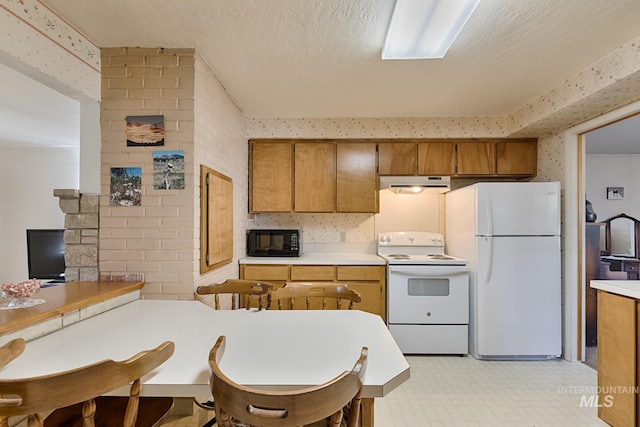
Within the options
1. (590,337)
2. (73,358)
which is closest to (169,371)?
(73,358)

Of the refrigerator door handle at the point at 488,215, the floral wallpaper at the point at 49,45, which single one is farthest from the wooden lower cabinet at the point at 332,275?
the floral wallpaper at the point at 49,45

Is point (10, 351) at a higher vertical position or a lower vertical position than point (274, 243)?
lower

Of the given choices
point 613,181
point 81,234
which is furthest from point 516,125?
point 81,234


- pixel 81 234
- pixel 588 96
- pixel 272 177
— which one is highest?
pixel 588 96

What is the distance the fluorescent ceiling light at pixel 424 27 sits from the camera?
151cm

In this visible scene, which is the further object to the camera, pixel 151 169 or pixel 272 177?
pixel 272 177

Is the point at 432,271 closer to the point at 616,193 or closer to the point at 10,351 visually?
the point at 10,351

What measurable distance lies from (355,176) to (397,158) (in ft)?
1.58

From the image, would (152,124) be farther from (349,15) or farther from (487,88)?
(487,88)

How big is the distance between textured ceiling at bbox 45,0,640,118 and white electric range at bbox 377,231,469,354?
1.56 m

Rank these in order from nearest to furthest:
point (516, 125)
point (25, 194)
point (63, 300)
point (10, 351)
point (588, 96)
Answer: point (10, 351)
point (63, 300)
point (588, 96)
point (516, 125)
point (25, 194)

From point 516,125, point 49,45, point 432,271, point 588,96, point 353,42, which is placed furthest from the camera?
point 516,125

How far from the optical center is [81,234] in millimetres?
1985

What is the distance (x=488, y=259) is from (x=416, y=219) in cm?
98
